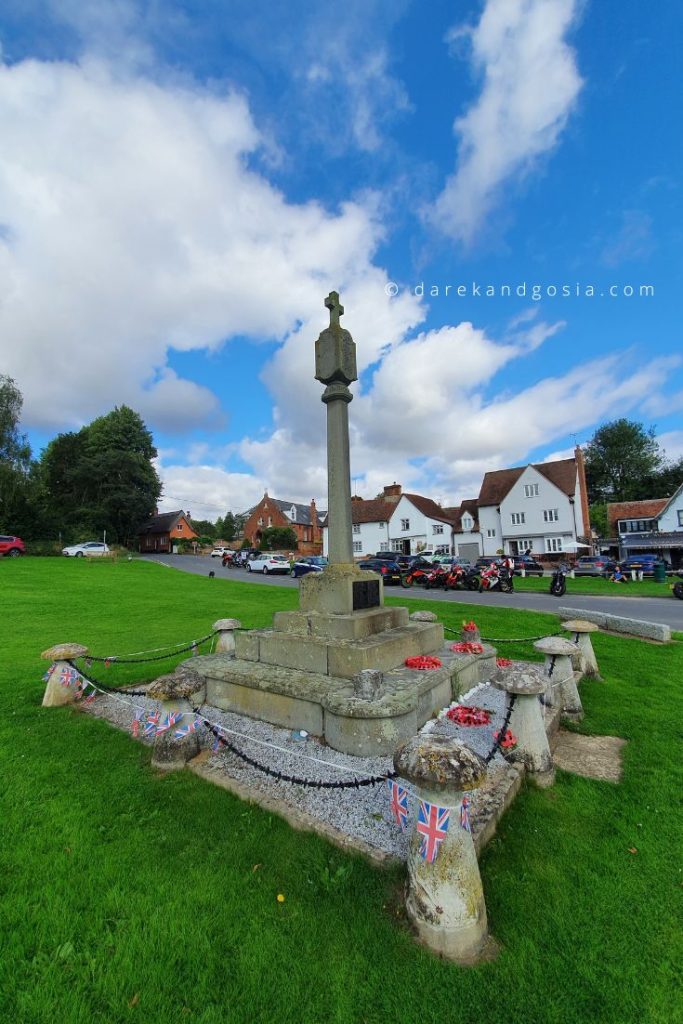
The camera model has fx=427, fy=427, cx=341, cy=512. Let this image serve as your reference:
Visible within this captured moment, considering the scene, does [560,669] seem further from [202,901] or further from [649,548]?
[649,548]

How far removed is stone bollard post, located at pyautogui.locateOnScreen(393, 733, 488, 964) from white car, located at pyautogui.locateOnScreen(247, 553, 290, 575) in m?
33.1

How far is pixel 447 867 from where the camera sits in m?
2.41

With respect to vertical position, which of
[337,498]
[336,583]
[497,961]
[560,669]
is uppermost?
[337,498]

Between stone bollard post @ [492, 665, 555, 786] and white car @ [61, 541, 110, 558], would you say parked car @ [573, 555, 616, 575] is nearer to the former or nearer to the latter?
stone bollard post @ [492, 665, 555, 786]

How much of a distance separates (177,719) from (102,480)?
50868mm

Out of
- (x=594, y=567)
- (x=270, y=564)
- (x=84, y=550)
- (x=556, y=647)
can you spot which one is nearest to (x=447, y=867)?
(x=556, y=647)

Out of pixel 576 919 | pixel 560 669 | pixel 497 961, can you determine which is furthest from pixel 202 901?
pixel 560 669

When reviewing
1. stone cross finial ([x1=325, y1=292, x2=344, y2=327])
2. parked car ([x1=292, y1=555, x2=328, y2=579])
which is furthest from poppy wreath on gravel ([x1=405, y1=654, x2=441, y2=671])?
parked car ([x1=292, y1=555, x2=328, y2=579])

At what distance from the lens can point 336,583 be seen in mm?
6145

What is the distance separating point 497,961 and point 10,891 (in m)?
2.89

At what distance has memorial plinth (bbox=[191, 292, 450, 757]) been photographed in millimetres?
4293

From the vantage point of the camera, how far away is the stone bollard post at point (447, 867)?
7.61 ft

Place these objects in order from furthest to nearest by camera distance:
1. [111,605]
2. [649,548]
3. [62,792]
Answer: [649,548]
[111,605]
[62,792]

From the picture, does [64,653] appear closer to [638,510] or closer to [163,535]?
[638,510]
